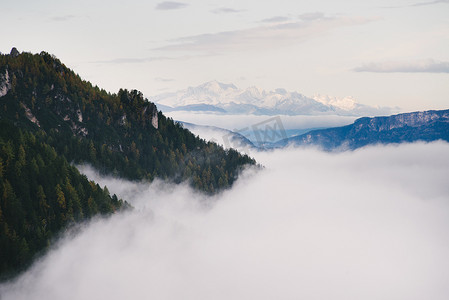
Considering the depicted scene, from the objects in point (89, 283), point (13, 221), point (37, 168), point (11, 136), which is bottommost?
point (89, 283)

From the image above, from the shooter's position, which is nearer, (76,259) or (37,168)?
(37,168)

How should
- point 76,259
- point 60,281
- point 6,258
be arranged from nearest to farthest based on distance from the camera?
1. point 6,258
2. point 60,281
3. point 76,259

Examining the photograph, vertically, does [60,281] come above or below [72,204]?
below

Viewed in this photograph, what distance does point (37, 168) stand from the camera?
579 ft

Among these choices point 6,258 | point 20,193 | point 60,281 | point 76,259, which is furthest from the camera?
point 76,259

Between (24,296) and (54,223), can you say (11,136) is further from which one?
(24,296)

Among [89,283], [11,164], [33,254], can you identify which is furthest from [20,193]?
[89,283]

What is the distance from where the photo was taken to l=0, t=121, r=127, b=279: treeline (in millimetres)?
154875

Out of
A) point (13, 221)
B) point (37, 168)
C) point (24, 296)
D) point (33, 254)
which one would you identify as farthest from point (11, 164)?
point (24, 296)

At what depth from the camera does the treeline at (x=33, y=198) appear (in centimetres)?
15488

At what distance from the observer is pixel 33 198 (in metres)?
171

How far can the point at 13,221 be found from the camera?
15962 centimetres

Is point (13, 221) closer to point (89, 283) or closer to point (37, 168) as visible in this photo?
point (37, 168)

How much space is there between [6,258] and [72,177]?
150 ft
